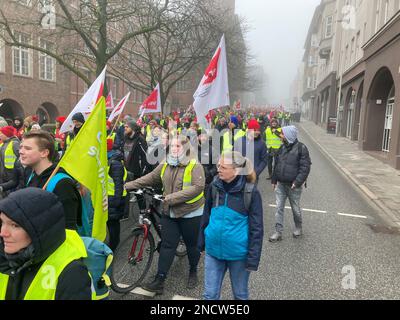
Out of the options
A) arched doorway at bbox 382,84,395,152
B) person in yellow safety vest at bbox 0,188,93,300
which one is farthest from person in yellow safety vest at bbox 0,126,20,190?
arched doorway at bbox 382,84,395,152

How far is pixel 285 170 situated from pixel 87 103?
3.32 meters

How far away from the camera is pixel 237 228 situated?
3.21m

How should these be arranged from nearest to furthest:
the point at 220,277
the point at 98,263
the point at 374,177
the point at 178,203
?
1. the point at 98,263
2. the point at 220,277
3. the point at 178,203
4. the point at 374,177

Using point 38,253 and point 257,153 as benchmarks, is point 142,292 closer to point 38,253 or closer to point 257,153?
point 38,253

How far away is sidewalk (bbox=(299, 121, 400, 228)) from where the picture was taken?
8469 mm

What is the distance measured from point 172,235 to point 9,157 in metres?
3.55

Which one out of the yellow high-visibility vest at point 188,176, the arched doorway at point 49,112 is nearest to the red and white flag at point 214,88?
the yellow high-visibility vest at point 188,176

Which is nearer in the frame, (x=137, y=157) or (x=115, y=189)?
(x=115, y=189)

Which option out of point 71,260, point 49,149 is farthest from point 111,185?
point 71,260

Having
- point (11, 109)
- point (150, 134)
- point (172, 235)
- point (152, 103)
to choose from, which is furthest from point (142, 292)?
point (11, 109)

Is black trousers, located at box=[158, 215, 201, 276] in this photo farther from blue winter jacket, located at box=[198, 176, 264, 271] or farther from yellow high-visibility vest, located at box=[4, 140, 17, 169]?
yellow high-visibility vest, located at box=[4, 140, 17, 169]

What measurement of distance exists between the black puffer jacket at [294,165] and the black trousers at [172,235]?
7.76ft

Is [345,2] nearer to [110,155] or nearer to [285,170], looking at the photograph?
[285,170]

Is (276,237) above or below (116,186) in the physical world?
below
